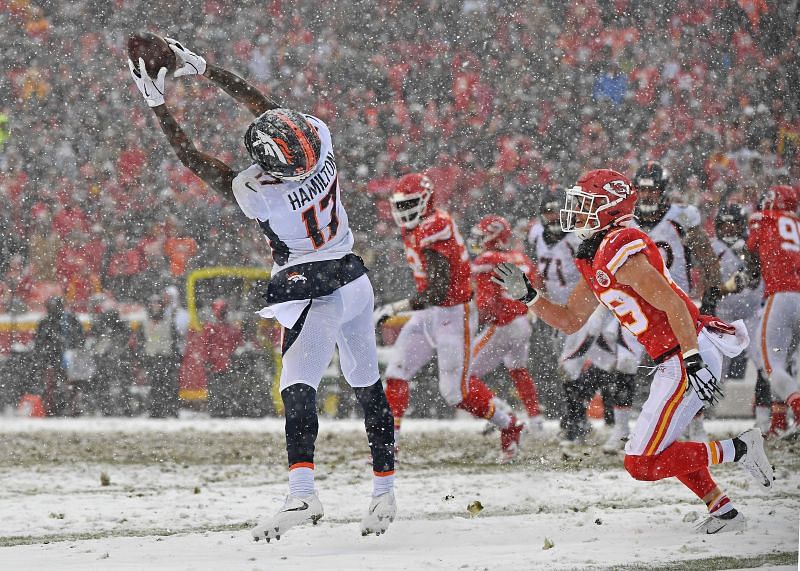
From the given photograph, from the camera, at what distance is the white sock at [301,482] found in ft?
13.2

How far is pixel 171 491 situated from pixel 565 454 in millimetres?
2307

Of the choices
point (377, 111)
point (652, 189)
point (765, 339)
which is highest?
point (377, 111)

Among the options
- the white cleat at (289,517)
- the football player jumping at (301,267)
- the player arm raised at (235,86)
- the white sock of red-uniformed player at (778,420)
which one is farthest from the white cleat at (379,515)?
the white sock of red-uniformed player at (778,420)

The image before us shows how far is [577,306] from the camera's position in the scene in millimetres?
4473

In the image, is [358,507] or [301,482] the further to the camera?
[358,507]

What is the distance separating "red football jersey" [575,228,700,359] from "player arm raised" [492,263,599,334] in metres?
0.19

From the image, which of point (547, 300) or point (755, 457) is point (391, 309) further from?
point (755, 457)

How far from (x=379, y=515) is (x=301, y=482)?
1.19 ft

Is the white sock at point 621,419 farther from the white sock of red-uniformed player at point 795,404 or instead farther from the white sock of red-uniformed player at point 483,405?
the white sock of red-uniformed player at point 795,404

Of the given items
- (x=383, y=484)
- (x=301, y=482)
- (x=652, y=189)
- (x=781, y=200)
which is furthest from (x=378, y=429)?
(x=781, y=200)

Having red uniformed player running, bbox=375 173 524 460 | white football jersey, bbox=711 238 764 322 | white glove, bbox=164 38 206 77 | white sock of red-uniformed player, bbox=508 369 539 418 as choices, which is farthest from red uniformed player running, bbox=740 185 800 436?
white glove, bbox=164 38 206 77

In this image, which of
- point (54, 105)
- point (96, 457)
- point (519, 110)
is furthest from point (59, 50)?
point (96, 457)

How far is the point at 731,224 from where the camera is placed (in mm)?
7715

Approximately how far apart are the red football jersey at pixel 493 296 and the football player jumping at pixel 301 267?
9.53 feet
